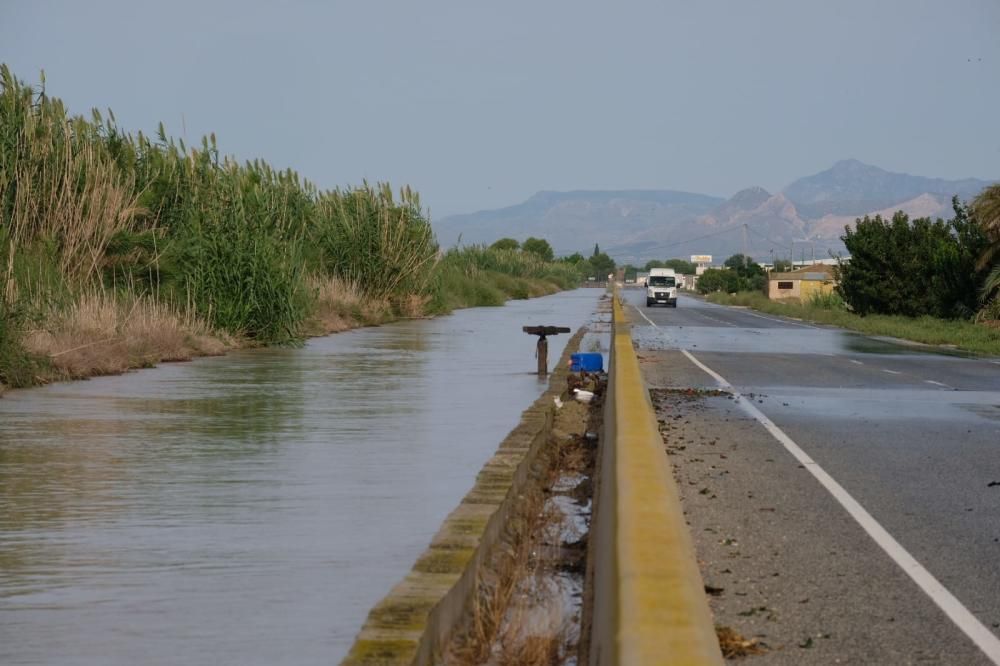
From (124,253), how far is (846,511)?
67.8 feet

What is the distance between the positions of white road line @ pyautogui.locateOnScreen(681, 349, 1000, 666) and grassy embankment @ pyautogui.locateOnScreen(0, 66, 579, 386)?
10819 millimetres

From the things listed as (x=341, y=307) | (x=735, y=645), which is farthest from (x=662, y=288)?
(x=735, y=645)

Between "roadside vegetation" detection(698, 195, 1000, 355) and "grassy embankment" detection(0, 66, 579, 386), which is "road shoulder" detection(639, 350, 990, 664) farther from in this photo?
"roadside vegetation" detection(698, 195, 1000, 355)

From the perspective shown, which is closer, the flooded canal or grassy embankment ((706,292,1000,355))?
the flooded canal

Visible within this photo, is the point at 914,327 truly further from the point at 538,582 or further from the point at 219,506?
the point at 538,582

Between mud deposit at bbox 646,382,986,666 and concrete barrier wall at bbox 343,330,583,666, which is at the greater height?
concrete barrier wall at bbox 343,330,583,666

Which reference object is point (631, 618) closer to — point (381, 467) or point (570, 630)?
point (570, 630)

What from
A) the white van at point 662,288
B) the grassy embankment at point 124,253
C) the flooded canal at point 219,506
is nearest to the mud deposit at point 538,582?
the flooded canal at point 219,506

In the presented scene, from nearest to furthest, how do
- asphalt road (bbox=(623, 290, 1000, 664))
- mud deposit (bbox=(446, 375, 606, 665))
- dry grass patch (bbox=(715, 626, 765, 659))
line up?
1. dry grass patch (bbox=(715, 626, 765, 659))
2. mud deposit (bbox=(446, 375, 606, 665))
3. asphalt road (bbox=(623, 290, 1000, 664))

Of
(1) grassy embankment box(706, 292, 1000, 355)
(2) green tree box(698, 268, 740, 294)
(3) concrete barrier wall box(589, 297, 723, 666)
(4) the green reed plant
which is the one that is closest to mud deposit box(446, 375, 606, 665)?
(3) concrete barrier wall box(589, 297, 723, 666)

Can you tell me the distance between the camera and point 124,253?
28.0 metres

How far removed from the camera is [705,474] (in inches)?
470

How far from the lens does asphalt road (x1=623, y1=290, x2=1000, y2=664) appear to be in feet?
21.6

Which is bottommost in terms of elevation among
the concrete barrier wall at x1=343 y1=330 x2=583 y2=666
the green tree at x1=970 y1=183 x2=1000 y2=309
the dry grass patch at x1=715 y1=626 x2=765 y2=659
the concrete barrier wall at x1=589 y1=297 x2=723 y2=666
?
the dry grass patch at x1=715 y1=626 x2=765 y2=659
